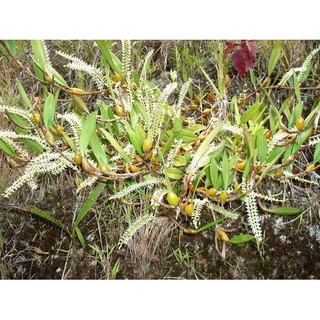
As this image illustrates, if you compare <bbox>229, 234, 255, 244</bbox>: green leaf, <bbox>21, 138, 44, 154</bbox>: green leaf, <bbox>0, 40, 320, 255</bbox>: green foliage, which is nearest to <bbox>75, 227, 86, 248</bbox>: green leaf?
<bbox>0, 40, 320, 255</bbox>: green foliage

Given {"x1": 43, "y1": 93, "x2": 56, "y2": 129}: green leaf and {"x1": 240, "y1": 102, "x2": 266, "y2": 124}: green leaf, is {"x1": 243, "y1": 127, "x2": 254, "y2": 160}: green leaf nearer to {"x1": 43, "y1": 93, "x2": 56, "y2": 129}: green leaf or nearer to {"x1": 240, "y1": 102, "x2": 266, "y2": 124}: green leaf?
{"x1": 240, "y1": 102, "x2": 266, "y2": 124}: green leaf

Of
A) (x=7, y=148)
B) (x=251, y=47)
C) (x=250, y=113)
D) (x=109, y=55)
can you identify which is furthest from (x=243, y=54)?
(x=7, y=148)

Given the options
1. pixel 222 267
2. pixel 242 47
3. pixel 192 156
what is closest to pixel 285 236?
pixel 222 267

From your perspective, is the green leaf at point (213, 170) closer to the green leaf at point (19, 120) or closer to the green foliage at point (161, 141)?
the green foliage at point (161, 141)

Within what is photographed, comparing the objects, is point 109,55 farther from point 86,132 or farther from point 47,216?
point 47,216

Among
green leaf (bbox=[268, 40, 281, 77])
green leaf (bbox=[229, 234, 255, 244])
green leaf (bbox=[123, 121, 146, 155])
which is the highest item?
green leaf (bbox=[268, 40, 281, 77])
